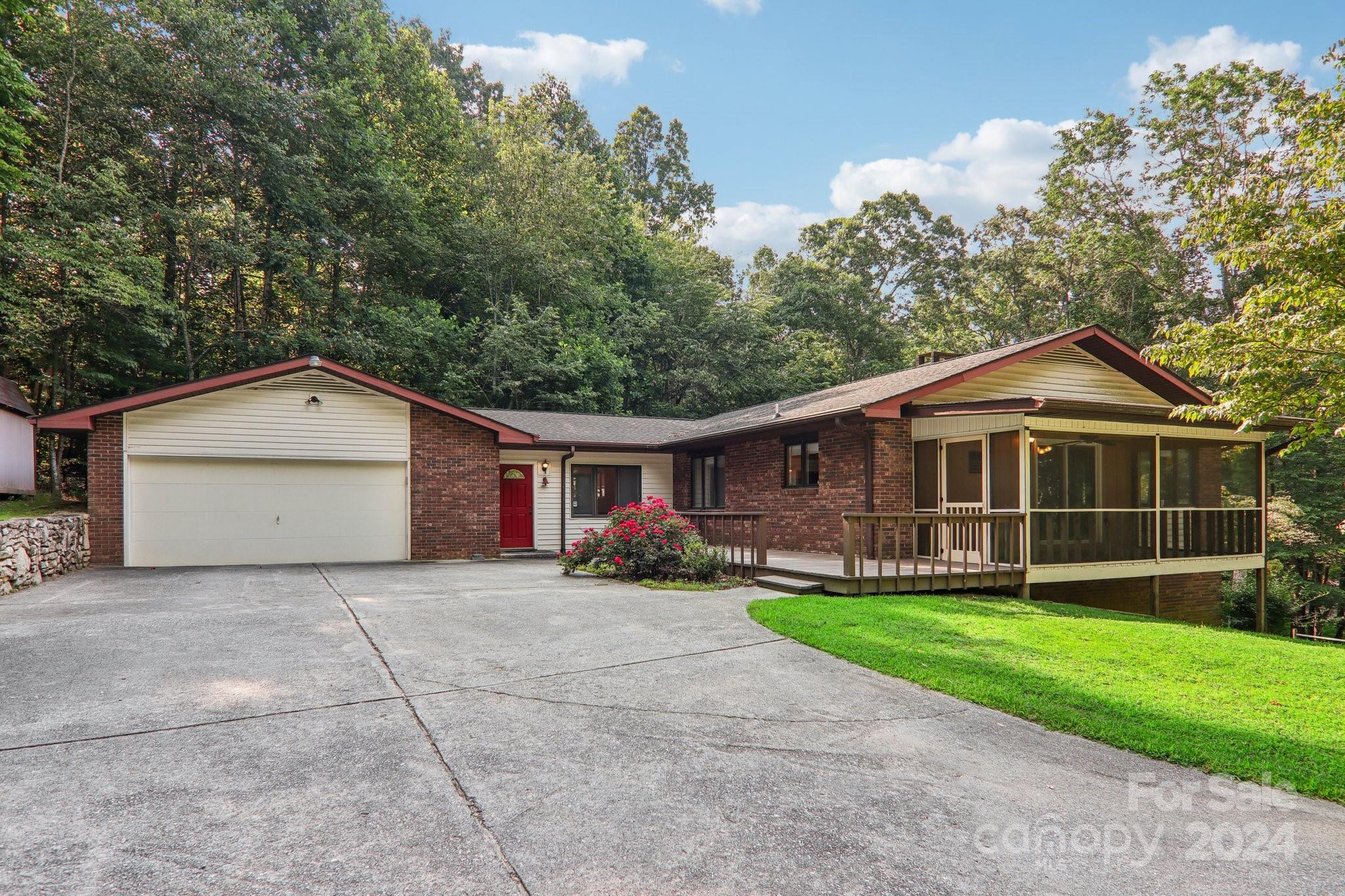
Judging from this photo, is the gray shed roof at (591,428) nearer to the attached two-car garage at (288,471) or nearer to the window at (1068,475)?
the attached two-car garage at (288,471)

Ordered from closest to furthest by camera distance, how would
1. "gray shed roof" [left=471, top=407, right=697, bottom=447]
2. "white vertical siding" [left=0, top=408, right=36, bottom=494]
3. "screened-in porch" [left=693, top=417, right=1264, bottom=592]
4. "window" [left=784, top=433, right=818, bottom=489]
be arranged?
"screened-in porch" [left=693, top=417, right=1264, bottom=592], "window" [left=784, top=433, right=818, bottom=489], "white vertical siding" [left=0, top=408, right=36, bottom=494], "gray shed roof" [left=471, top=407, right=697, bottom=447]

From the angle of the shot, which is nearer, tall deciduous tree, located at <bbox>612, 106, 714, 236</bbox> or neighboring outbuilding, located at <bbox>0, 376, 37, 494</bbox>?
neighboring outbuilding, located at <bbox>0, 376, 37, 494</bbox>

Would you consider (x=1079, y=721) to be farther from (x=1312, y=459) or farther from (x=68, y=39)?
(x=68, y=39)

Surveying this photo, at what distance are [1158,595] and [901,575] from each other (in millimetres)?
5641

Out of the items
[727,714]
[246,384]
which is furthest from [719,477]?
[727,714]

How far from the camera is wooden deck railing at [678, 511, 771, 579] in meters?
10.5

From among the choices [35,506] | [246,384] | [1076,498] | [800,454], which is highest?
[246,384]

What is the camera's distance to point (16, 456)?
46.0 ft

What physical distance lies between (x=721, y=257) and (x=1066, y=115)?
17105mm

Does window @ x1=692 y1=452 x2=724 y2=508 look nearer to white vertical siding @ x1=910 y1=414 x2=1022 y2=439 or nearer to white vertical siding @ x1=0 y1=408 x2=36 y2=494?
white vertical siding @ x1=910 y1=414 x2=1022 y2=439

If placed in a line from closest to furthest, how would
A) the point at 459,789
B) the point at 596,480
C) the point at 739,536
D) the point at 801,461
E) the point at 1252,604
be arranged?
the point at 459,789, the point at 739,536, the point at 801,461, the point at 1252,604, the point at 596,480

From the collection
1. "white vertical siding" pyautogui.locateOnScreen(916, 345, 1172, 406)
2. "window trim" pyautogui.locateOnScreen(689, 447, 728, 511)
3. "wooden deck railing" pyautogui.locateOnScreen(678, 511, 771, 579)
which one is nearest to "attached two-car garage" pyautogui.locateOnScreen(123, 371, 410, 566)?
"wooden deck railing" pyautogui.locateOnScreen(678, 511, 771, 579)

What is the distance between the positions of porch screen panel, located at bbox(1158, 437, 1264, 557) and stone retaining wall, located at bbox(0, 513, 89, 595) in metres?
16.0

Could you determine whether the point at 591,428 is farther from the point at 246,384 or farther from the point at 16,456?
the point at 16,456
